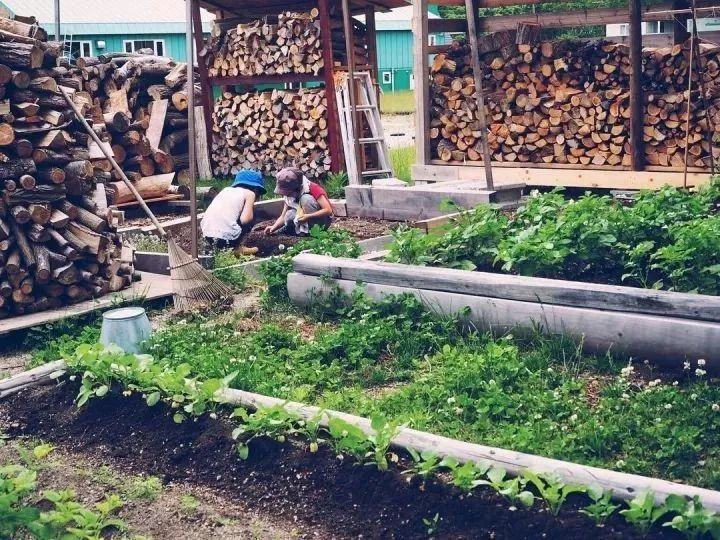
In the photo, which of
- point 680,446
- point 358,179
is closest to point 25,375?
point 680,446

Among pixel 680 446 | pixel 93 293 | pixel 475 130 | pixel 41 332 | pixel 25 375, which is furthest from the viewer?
pixel 475 130

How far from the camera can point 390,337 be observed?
6320 mm

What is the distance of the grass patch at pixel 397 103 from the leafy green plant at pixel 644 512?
2469 centimetres

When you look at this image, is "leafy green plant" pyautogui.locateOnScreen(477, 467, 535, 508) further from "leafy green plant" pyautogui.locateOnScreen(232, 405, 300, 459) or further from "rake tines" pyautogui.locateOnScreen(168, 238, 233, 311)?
"rake tines" pyautogui.locateOnScreen(168, 238, 233, 311)

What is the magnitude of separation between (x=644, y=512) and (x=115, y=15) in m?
28.5

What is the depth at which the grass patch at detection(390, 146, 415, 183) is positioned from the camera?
48.9 feet

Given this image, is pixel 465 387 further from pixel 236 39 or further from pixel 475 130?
pixel 236 39

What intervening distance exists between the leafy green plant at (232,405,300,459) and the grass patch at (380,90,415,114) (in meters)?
23.4

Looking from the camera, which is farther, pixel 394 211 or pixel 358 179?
pixel 358 179

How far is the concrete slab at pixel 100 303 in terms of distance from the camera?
7371 millimetres

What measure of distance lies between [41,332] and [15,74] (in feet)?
6.59

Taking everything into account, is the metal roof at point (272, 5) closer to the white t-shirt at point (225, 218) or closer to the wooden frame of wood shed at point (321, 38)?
the wooden frame of wood shed at point (321, 38)

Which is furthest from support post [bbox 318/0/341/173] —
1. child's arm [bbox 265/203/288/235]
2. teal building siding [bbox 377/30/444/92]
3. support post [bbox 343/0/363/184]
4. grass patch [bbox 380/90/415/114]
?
teal building siding [bbox 377/30/444/92]

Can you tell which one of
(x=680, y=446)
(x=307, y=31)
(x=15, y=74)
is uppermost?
(x=307, y=31)
